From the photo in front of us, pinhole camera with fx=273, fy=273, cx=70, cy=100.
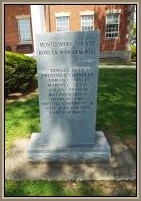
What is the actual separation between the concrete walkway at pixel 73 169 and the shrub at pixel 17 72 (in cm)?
353

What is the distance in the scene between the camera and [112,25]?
20234mm

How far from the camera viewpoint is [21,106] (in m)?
7.69

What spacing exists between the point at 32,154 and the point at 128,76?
7.69 m

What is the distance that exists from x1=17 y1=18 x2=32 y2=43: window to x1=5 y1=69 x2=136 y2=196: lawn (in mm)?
13619

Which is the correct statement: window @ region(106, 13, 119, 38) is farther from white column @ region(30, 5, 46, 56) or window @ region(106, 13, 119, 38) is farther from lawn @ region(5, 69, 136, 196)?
lawn @ region(5, 69, 136, 196)

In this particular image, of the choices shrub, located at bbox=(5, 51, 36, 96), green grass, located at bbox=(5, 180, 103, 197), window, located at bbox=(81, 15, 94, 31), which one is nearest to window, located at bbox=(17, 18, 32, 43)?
window, located at bbox=(81, 15, 94, 31)

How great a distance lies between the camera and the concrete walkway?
14.5 ft

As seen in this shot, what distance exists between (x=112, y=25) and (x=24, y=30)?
23.7 ft

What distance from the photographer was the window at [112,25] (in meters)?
→ 20.1

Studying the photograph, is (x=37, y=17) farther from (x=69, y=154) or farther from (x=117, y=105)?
(x=69, y=154)

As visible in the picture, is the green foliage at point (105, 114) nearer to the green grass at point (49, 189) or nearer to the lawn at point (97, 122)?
the lawn at point (97, 122)

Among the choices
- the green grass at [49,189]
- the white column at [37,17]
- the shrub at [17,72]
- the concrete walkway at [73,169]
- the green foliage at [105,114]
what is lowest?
the green grass at [49,189]

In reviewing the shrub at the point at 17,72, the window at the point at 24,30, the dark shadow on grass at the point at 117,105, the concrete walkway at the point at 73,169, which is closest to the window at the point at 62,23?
the window at the point at 24,30

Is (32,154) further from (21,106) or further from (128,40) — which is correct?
(128,40)
